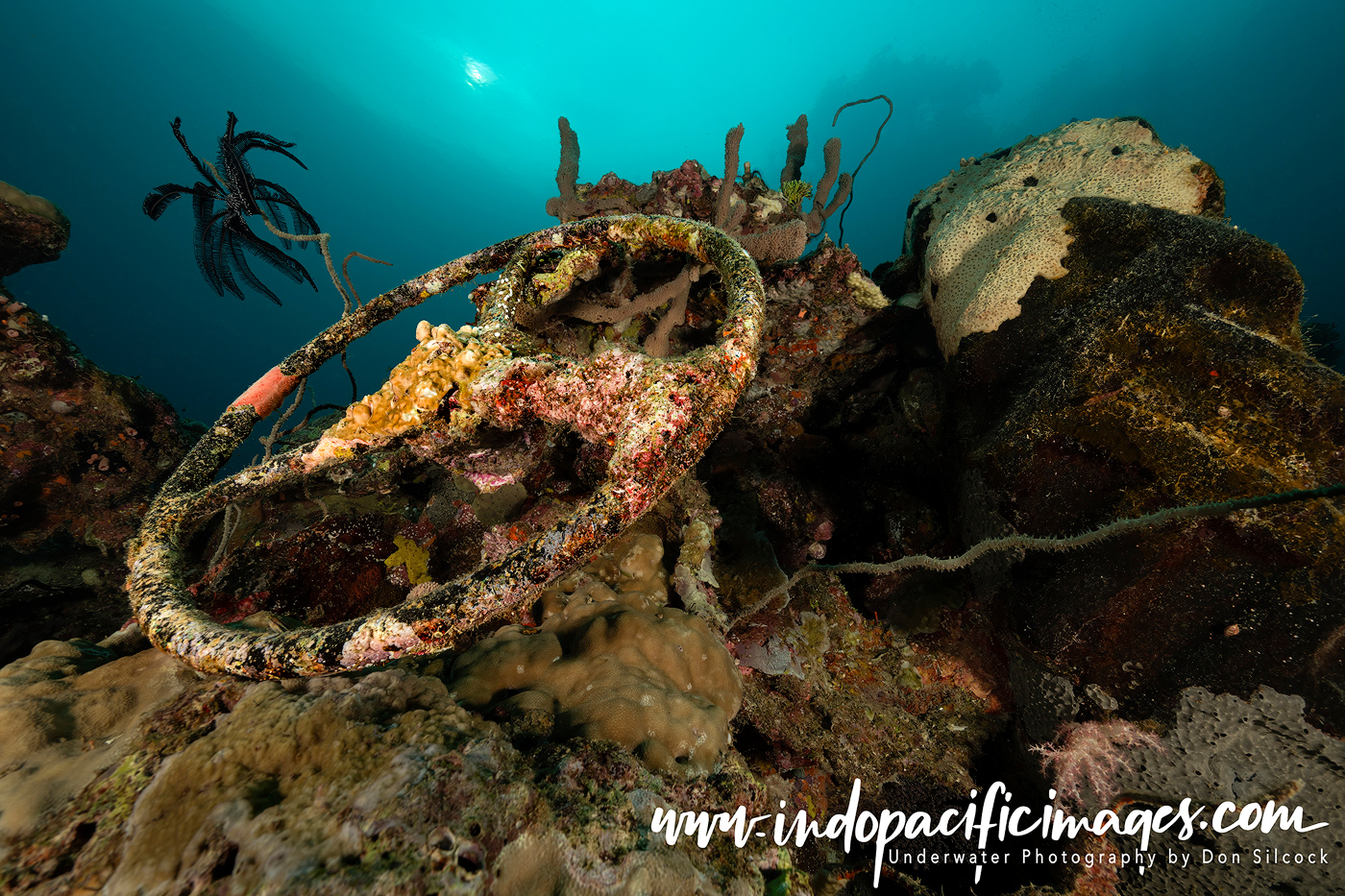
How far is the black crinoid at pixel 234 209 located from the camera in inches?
134

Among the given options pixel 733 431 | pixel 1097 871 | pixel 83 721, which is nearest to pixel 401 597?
pixel 83 721

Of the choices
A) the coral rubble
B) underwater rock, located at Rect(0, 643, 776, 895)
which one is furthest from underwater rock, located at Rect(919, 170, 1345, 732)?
underwater rock, located at Rect(0, 643, 776, 895)

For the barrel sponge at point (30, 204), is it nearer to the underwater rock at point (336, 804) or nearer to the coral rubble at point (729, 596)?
the coral rubble at point (729, 596)

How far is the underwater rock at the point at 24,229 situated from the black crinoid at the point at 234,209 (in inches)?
172

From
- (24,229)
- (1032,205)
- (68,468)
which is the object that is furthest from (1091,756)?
(24,229)

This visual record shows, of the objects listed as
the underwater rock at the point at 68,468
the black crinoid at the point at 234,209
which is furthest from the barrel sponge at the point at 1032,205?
the underwater rock at the point at 68,468

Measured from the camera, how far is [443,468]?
3.82 m

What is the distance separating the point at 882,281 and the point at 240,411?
5.73 metres

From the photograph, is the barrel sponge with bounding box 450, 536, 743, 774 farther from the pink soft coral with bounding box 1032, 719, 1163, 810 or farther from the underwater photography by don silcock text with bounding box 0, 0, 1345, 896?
the pink soft coral with bounding box 1032, 719, 1163, 810

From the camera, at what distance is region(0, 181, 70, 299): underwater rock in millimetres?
6016

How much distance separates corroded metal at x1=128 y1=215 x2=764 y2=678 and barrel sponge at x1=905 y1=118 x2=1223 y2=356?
6.39ft

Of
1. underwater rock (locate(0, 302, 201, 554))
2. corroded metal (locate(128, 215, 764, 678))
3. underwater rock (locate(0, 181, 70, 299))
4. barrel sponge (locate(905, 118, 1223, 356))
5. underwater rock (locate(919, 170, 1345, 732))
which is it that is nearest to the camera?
corroded metal (locate(128, 215, 764, 678))

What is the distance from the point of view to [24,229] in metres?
6.08

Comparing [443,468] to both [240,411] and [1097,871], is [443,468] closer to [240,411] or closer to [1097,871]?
[240,411]
